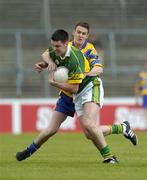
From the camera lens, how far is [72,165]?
438 inches

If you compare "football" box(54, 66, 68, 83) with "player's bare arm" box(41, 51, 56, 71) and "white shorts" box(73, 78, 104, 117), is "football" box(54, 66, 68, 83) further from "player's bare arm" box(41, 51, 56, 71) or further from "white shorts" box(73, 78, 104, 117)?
"white shorts" box(73, 78, 104, 117)

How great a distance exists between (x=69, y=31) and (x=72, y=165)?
1662cm

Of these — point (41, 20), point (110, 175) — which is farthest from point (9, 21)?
point (110, 175)

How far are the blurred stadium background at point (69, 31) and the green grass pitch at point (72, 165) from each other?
32.2 ft

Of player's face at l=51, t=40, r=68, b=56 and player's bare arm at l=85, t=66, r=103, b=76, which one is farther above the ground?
player's face at l=51, t=40, r=68, b=56

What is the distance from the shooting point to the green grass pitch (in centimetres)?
949

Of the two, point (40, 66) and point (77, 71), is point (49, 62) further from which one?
point (77, 71)

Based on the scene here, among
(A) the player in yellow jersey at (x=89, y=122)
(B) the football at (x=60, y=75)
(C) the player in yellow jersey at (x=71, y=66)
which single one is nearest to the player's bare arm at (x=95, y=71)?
(A) the player in yellow jersey at (x=89, y=122)

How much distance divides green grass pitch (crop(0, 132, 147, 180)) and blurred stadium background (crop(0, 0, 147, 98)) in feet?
32.2

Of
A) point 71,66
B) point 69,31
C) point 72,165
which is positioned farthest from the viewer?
point 69,31

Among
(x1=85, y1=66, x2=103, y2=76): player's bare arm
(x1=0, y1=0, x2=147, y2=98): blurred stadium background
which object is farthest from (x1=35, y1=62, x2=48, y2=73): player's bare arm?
(x1=0, y1=0, x2=147, y2=98): blurred stadium background

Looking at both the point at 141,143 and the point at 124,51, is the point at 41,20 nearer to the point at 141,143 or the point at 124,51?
the point at 124,51

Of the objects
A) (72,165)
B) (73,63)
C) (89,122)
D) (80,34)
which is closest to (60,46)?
(73,63)

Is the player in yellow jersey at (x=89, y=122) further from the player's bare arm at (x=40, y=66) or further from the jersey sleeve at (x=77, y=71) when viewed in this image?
the jersey sleeve at (x=77, y=71)
